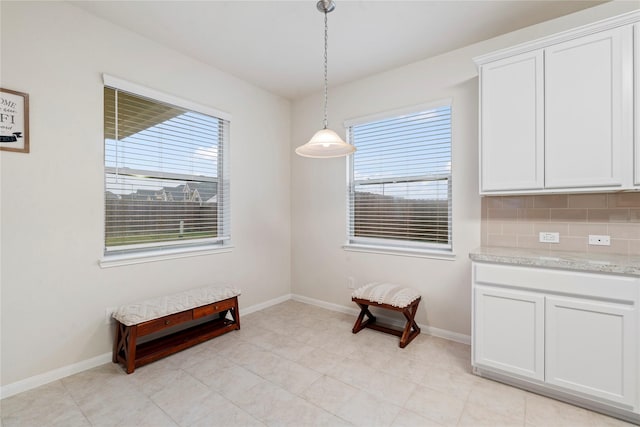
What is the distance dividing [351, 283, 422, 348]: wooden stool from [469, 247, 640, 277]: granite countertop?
31.8 inches

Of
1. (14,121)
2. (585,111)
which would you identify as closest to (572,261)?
(585,111)

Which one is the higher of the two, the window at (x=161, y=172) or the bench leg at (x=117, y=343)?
the window at (x=161, y=172)

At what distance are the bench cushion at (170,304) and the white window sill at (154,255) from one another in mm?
361

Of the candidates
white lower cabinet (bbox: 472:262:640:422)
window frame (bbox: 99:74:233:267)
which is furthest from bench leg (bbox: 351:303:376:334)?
window frame (bbox: 99:74:233:267)

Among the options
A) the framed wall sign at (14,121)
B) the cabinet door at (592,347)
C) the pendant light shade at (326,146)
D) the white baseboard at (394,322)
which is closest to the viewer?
the cabinet door at (592,347)

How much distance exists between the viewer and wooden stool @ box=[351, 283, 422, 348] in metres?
2.69

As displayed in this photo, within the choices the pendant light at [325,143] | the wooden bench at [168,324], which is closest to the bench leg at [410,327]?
the pendant light at [325,143]

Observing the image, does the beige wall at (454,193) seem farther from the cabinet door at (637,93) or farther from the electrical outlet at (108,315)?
the electrical outlet at (108,315)

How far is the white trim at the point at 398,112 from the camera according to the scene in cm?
287

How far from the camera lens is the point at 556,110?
6.69 feet

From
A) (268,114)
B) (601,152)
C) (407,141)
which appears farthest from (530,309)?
(268,114)

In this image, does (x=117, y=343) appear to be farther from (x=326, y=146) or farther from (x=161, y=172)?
(x=326, y=146)

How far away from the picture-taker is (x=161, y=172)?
2809mm

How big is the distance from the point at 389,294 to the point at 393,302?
116mm
